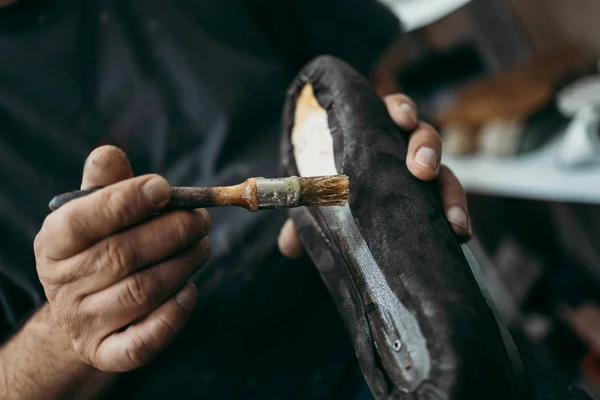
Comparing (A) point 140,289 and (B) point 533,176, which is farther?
(B) point 533,176

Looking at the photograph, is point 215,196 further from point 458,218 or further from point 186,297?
point 458,218

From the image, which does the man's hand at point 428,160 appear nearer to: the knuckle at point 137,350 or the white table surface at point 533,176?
the knuckle at point 137,350

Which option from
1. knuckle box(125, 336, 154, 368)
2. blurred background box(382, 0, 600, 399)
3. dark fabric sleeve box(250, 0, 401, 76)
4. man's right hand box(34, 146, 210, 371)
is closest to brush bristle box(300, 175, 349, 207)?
man's right hand box(34, 146, 210, 371)

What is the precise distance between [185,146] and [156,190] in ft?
1.26

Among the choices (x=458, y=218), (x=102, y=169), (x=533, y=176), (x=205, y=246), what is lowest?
(x=533, y=176)

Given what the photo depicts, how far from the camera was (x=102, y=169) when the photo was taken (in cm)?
46

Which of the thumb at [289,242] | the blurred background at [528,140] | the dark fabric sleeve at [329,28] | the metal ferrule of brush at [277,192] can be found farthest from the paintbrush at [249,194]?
the blurred background at [528,140]

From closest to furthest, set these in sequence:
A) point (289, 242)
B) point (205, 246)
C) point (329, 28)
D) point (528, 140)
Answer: point (205, 246) < point (289, 242) < point (329, 28) < point (528, 140)

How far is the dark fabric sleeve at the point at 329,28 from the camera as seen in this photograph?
3.02 ft

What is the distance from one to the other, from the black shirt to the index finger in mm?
255

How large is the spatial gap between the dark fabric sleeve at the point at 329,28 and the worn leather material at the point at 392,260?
34cm

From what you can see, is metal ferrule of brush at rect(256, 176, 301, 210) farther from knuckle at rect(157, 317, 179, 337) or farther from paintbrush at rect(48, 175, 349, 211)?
knuckle at rect(157, 317, 179, 337)

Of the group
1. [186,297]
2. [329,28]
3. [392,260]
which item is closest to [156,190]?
[186,297]

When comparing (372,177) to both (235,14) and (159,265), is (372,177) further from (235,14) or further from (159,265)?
(235,14)
